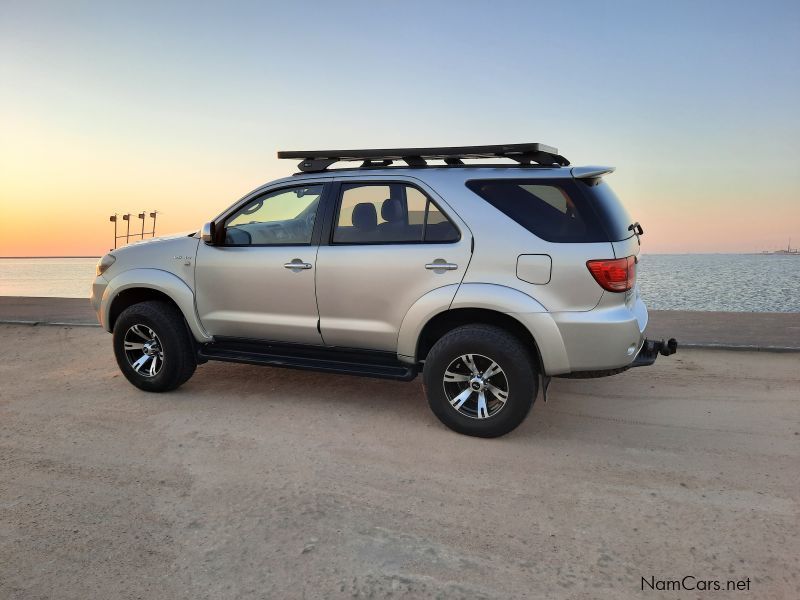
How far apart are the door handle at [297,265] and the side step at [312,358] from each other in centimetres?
68

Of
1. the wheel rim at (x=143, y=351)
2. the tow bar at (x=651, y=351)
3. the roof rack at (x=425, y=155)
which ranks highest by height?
the roof rack at (x=425, y=155)

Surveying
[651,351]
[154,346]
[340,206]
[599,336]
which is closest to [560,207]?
[599,336]

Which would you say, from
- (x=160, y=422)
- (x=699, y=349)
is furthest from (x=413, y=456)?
(x=699, y=349)

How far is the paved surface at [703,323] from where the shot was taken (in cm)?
793

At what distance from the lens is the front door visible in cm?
523

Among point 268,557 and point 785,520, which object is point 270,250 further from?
point 785,520

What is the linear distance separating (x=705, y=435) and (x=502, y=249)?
2.15m

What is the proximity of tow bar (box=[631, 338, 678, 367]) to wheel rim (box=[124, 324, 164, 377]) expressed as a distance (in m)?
4.18

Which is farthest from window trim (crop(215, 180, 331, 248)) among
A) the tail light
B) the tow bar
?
the tow bar

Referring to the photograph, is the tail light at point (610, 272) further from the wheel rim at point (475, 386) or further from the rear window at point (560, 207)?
the wheel rim at point (475, 386)

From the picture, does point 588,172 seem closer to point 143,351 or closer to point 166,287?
point 166,287

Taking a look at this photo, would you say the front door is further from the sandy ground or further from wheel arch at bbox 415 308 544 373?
wheel arch at bbox 415 308 544 373

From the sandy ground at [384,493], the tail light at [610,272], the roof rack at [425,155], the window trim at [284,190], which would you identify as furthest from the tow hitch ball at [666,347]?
the window trim at [284,190]

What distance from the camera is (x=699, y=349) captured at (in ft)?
25.1
